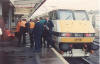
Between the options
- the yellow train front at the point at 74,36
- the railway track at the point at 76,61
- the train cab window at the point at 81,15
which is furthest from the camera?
the train cab window at the point at 81,15

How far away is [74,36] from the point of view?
50.1ft

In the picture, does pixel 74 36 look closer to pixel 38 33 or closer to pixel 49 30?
pixel 38 33

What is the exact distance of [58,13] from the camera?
16.8 m

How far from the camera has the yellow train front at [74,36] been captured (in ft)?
49.8

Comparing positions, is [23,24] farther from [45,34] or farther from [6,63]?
[6,63]

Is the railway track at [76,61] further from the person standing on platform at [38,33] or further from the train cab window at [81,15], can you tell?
the train cab window at [81,15]

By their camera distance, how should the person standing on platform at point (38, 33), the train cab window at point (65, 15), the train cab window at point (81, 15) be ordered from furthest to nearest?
the train cab window at point (81, 15) < the train cab window at point (65, 15) < the person standing on platform at point (38, 33)

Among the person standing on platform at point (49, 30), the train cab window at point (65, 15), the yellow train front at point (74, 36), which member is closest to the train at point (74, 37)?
the yellow train front at point (74, 36)

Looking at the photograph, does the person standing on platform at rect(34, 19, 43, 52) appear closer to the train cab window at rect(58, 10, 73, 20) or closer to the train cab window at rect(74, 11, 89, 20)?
the train cab window at rect(58, 10, 73, 20)

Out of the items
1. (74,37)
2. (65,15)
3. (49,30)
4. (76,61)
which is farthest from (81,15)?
(76,61)

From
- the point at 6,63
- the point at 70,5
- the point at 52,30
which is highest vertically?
the point at 70,5

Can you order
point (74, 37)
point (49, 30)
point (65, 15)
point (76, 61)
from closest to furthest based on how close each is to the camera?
point (74, 37) → point (76, 61) → point (65, 15) → point (49, 30)

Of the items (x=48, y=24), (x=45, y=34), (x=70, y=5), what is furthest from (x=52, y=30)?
(x=70, y=5)

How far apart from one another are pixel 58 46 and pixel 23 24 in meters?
4.58
